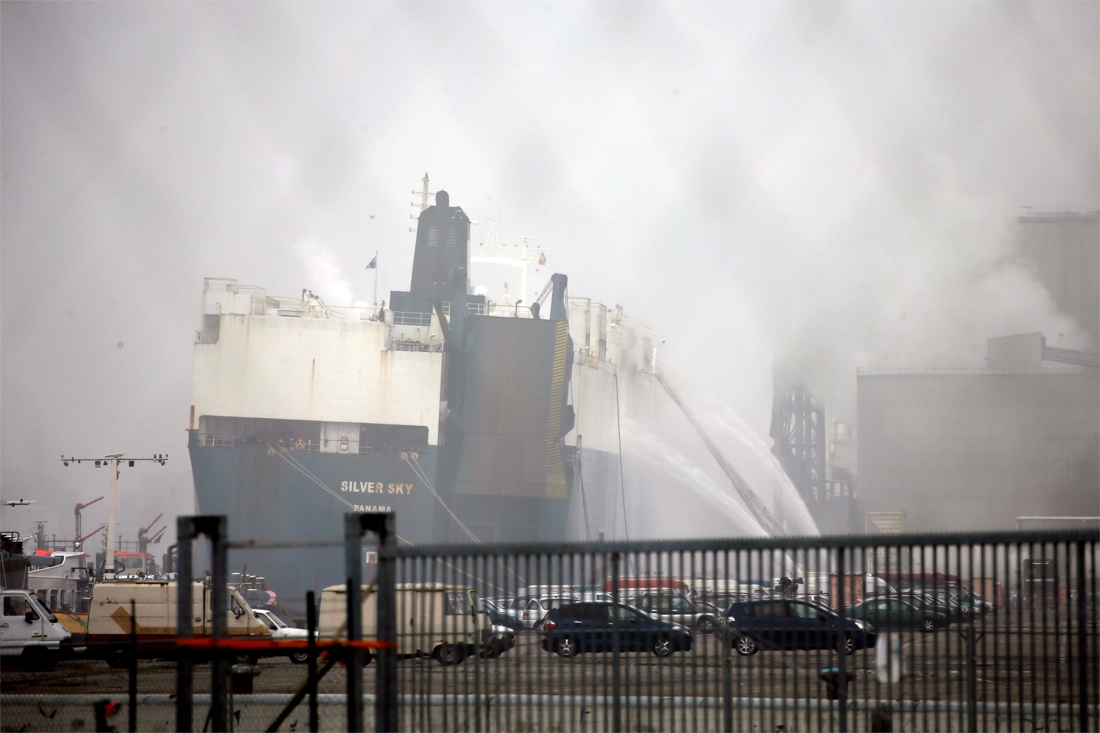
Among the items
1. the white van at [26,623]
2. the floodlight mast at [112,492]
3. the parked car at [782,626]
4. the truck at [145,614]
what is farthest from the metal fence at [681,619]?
the floodlight mast at [112,492]

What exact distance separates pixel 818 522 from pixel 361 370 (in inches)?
1925

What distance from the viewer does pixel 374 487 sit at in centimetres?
4656

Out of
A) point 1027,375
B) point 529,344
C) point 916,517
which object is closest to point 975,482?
point 916,517

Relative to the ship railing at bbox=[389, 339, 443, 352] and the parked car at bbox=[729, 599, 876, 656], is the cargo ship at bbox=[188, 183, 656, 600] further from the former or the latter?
the parked car at bbox=[729, 599, 876, 656]

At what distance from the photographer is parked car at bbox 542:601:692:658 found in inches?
196

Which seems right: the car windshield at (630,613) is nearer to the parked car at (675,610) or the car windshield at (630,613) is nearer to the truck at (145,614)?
the parked car at (675,610)

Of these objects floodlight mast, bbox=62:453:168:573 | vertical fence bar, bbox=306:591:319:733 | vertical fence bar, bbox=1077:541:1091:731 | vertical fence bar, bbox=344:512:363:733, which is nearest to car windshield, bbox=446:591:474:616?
vertical fence bar, bbox=344:512:363:733

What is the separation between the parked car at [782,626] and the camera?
495 centimetres

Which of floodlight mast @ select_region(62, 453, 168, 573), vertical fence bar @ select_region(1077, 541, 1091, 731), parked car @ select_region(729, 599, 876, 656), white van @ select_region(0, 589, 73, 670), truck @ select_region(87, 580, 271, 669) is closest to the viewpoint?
vertical fence bar @ select_region(1077, 541, 1091, 731)

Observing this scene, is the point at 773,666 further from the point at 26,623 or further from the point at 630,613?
the point at 26,623

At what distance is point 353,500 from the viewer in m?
46.0

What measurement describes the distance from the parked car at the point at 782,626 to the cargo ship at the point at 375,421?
41699 mm

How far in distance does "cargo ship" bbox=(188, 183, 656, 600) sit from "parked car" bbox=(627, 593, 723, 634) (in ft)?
136

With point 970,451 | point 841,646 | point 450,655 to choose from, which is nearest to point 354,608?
point 450,655
